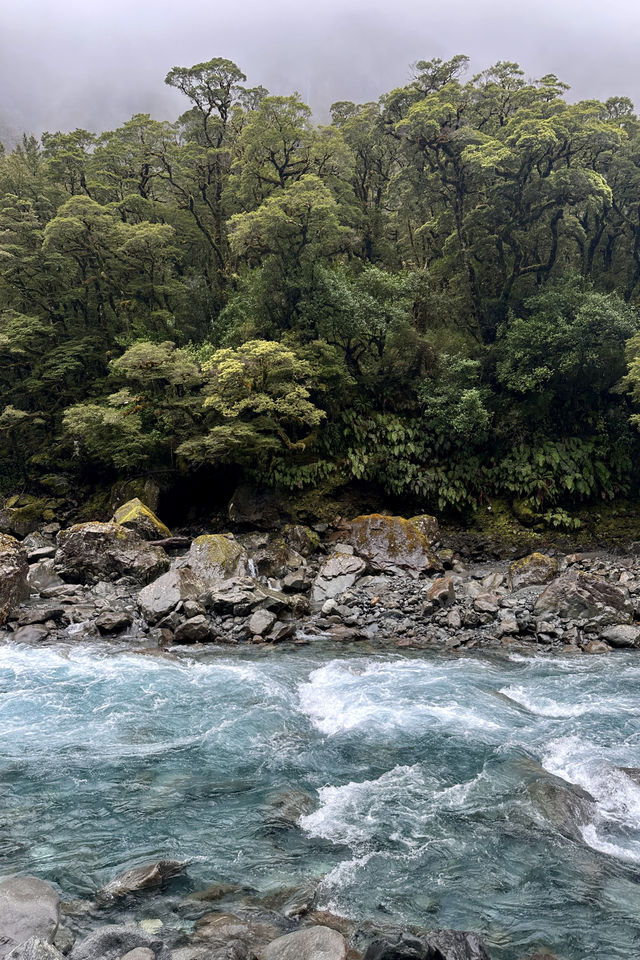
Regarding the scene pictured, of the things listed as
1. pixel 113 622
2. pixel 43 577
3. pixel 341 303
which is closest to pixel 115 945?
pixel 113 622

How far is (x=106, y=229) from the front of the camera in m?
23.8

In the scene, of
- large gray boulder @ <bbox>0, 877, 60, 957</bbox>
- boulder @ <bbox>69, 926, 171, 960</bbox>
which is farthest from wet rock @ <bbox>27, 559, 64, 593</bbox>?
boulder @ <bbox>69, 926, 171, 960</bbox>

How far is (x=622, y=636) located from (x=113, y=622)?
11.7m

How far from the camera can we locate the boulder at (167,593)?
13.5 meters

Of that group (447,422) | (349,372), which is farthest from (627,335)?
(349,372)

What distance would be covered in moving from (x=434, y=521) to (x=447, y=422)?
4.44 m

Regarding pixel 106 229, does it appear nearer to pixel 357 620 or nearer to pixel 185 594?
pixel 185 594

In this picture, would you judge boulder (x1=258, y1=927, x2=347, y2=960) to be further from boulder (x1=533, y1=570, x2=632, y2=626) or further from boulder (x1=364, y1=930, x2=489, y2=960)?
boulder (x1=533, y1=570, x2=632, y2=626)

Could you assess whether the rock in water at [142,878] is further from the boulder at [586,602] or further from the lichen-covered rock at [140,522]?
the lichen-covered rock at [140,522]

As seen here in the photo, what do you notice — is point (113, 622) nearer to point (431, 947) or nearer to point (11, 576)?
point (11, 576)

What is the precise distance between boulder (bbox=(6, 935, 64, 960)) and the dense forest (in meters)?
16.0

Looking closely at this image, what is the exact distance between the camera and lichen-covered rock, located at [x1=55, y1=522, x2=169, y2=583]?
15742 millimetres

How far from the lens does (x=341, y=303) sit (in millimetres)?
20734

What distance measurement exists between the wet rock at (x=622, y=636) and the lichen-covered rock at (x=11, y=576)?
567 inches
